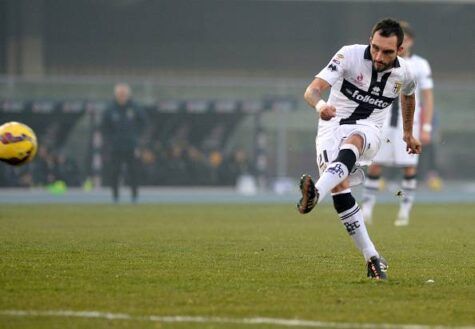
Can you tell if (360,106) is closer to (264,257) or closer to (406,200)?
(264,257)

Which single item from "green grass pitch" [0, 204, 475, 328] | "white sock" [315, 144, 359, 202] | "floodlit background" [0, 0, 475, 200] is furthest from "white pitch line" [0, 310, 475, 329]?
"floodlit background" [0, 0, 475, 200]

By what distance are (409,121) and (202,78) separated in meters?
28.1

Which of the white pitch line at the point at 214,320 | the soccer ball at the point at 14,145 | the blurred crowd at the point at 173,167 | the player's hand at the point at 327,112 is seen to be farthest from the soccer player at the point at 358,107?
the blurred crowd at the point at 173,167

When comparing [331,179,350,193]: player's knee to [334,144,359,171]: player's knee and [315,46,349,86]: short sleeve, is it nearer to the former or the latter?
[334,144,359,171]: player's knee

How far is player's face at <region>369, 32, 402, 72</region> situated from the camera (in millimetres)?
8828

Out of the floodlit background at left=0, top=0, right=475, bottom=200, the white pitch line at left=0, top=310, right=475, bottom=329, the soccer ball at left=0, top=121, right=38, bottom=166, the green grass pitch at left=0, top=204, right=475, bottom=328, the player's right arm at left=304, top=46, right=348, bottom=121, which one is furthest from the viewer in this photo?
the floodlit background at left=0, top=0, right=475, bottom=200

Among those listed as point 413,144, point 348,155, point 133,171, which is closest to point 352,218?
point 348,155

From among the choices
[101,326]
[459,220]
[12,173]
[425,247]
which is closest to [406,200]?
[459,220]

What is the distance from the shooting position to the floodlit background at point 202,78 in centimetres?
2961

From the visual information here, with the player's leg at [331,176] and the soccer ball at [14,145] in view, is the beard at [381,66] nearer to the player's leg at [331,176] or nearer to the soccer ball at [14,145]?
the player's leg at [331,176]

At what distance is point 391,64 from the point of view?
9031mm

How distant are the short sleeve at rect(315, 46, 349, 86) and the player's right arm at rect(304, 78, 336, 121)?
46 millimetres

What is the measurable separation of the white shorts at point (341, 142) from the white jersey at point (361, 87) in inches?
2.0

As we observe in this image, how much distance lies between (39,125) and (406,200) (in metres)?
15.0
